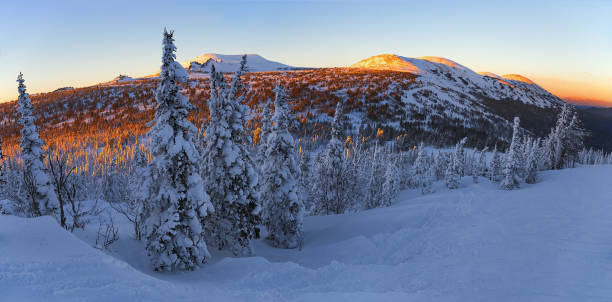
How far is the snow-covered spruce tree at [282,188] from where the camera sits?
15273 millimetres

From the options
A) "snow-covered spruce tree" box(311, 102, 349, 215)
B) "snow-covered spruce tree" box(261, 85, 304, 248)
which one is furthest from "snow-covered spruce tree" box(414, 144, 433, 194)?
"snow-covered spruce tree" box(261, 85, 304, 248)

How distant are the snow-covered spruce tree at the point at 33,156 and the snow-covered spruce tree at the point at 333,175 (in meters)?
16.6

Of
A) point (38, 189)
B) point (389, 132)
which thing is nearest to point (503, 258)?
point (38, 189)

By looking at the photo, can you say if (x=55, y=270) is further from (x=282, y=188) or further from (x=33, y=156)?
(x=33, y=156)

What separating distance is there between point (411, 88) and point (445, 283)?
7540 cm

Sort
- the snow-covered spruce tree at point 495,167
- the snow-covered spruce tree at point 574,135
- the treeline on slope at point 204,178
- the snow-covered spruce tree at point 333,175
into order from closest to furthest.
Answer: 1. the treeline on slope at point 204,178
2. the snow-covered spruce tree at point 333,175
3. the snow-covered spruce tree at point 495,167
4. the snow-covered spruce tree at point 574,135

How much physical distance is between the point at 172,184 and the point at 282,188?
7.40 m

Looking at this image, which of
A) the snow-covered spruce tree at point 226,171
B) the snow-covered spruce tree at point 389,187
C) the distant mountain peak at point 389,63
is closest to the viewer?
the snow-covered spruce tree at point 226,171

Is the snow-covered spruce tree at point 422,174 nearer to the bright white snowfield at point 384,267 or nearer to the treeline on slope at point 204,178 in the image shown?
the treeline on slope at point 204,178

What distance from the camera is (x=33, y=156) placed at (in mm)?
15094

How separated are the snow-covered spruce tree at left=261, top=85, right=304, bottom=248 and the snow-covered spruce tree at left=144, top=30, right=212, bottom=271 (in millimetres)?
6444

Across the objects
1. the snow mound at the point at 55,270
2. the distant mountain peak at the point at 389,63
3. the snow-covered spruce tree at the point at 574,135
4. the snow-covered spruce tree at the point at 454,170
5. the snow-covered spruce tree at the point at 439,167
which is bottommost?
the snow-covered spruce tree at the point at 439,167

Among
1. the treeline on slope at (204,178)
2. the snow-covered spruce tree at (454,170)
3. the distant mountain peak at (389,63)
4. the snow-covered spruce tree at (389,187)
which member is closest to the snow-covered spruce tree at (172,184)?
the treeline on slope at (204,178)

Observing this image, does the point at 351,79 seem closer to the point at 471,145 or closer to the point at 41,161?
the point at 471,145
